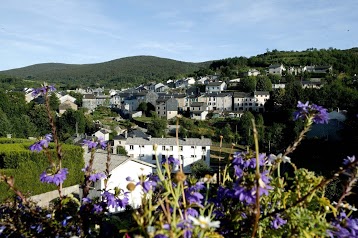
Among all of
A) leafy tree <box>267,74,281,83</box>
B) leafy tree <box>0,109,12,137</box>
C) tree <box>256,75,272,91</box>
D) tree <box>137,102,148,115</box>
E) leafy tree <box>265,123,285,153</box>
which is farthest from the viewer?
leafy tree <box>267,74,281,83</box>

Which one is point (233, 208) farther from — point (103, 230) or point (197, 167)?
point (197, 167)

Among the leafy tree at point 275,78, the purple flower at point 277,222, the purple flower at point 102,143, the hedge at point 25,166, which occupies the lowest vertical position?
the hedge at point 25,166

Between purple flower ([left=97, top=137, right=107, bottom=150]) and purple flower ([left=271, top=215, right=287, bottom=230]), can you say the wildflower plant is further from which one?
purple flower ([left=97, top=137, right=107, bottom=150])

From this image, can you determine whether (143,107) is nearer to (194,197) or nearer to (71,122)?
(71,122)

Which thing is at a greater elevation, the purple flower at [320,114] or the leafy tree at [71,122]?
the purple flower at [320,114]

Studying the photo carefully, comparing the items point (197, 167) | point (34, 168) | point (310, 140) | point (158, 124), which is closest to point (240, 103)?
point (158, 124)

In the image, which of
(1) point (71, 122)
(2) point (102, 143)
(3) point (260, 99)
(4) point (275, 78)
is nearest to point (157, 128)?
(1) point (71, 122)

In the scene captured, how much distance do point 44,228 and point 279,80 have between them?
95556 millimetres

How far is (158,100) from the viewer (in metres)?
72.1

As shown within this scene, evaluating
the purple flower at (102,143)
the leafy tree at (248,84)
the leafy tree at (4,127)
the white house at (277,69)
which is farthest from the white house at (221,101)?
the purple flower at (102,143)

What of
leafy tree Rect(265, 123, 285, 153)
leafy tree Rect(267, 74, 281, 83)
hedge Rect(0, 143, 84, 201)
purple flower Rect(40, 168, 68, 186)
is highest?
purple flower Rect(40, 168, 68, 186)

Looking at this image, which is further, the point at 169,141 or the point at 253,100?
the point at 253,100

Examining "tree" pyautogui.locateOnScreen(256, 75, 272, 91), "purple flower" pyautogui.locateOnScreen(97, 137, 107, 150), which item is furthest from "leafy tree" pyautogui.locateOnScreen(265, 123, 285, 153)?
"purple flower" pyautogui.locateOnScreen(97, 137, 107, 150)

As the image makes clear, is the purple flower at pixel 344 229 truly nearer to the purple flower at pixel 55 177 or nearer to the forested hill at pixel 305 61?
the purple flower at pixel 55 177
